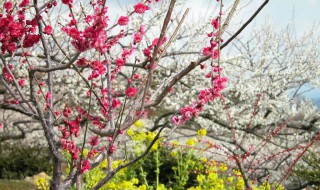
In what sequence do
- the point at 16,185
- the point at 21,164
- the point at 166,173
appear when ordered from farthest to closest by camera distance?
1. the point at 21,164
2. the point at 16,185
3. the point at 166,173

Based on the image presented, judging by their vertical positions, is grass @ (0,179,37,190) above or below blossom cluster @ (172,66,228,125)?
below

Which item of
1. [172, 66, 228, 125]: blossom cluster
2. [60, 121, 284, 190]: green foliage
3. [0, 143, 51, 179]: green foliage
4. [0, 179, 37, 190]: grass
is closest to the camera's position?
[172, 66, 228, 125]: blossom cluster

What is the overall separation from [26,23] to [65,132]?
818mm

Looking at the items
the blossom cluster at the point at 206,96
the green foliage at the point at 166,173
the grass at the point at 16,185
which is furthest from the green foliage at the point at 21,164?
the blossom cluster at the point at 206,96

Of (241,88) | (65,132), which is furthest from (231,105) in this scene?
(65,132)

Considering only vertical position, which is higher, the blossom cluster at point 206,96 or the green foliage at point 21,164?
the green foliage at point 21,164

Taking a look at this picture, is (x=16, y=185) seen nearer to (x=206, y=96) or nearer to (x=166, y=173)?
(x=166, y=173)

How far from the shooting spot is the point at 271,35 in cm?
1340

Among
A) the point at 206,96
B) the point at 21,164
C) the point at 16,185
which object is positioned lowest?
the point at 16,185

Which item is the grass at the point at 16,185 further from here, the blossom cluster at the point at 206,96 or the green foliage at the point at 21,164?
the blossom cluster at the point at 206,96

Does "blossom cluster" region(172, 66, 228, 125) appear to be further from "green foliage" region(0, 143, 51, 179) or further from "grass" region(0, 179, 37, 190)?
"green foliage" region(0, 143, 51, 179)

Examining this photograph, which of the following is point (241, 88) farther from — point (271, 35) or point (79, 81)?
A: point (79, 81)

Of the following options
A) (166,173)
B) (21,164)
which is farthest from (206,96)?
(21,164)

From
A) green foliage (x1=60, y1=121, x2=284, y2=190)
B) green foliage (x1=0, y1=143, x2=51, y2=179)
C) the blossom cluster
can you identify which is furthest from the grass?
the blossom cluster
